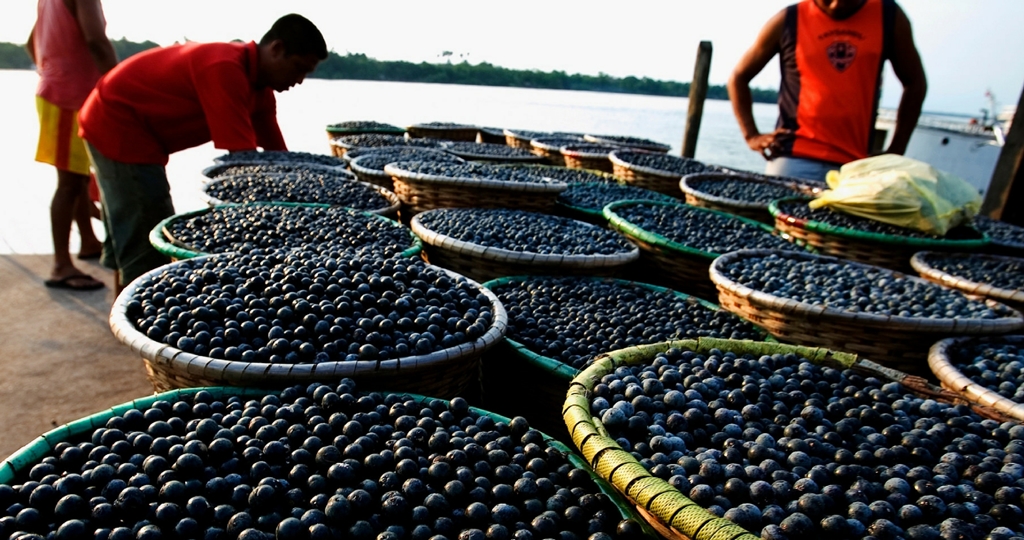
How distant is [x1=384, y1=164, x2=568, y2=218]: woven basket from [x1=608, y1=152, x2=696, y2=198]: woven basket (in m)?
1.25

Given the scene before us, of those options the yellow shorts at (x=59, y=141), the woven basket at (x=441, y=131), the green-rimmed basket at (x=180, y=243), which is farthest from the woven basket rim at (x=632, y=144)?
the yellow shorts at (x=59, y=141)

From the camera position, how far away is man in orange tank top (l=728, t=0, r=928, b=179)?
13.0 ft

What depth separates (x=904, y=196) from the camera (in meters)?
3.29

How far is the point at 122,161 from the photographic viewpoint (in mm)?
3268

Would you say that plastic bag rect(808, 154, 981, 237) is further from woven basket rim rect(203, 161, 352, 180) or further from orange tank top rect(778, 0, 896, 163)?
woven basket rim rect(203, 161, 352, 180)

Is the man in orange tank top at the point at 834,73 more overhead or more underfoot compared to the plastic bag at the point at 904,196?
more overhead

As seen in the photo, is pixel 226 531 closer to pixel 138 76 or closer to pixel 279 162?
pixel 138 76

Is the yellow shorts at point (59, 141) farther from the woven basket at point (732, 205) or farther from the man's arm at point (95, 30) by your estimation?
the woven basket at point (732, 205)

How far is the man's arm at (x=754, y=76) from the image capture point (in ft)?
14.1

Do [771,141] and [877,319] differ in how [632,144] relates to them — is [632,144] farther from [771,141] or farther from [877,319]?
[877,319]

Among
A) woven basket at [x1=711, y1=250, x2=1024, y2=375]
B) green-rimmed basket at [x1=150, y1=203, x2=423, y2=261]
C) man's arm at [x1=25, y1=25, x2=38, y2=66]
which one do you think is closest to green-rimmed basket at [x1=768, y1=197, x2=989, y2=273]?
woven basket at [x1=711, y1=250, x2=1024, y2=375]

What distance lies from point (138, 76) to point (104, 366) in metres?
1.59

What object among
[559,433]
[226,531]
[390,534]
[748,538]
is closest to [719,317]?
[559,433]

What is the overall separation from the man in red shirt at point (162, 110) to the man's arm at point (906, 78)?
3.73 m
